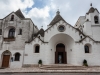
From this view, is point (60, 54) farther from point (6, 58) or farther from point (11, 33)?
point (11, 33)

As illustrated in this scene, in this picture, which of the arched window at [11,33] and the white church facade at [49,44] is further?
the arched window at [11,33]

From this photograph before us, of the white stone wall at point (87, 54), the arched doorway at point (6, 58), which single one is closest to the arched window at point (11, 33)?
the arched doorway at point (6, 58)

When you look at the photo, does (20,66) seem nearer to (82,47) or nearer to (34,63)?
(34,63)

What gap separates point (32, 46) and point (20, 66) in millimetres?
4218

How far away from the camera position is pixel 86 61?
16234mm

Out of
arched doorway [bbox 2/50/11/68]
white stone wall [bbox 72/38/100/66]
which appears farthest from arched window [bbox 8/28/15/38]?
white stone wall [bbox 72/38/100/66]

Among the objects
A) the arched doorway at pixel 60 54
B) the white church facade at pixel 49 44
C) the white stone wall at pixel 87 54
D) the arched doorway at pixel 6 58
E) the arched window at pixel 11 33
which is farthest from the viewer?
the arched doorway at pixel 60 54

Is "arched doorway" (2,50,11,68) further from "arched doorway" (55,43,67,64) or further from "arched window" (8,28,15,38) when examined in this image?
"arched doorway" (55,43,67,64)

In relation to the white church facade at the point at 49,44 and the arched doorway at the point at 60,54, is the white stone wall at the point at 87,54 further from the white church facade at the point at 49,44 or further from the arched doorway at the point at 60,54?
the arched doorway at the point at 60,54

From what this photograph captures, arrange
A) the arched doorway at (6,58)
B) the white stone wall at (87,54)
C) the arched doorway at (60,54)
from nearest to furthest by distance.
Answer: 1. the white stone wall at (87,54)
2. the arched doorway at (6,58)
3. the arched doorway at (60,54)

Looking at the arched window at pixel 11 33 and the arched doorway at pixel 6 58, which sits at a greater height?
the arched window at pixel 11 33

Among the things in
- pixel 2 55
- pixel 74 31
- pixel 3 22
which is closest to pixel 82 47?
pixel 74 31

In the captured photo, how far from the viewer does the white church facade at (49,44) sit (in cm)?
1706

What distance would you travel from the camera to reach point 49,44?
18031 millimetres
